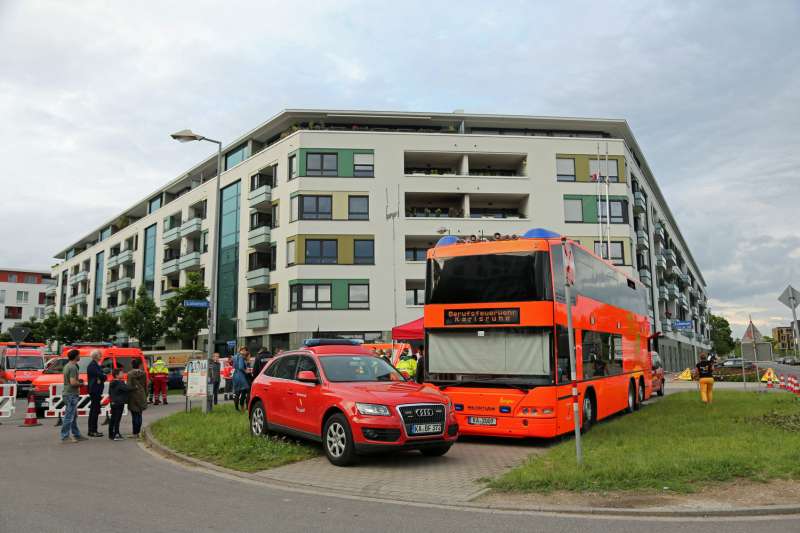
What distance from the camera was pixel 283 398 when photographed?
1132 cm

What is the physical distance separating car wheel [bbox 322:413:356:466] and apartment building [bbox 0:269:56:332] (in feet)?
388

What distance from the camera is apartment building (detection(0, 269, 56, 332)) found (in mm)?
114250

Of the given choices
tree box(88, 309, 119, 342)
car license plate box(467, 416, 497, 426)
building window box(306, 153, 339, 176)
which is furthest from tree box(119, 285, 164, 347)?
car license plate box(467, 416, 497, 426)

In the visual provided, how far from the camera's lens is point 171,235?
5844cm

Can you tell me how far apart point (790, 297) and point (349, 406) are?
44.0 ft

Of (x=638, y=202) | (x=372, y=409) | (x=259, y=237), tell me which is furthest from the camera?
(x=638, y=202)

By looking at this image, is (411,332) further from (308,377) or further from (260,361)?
(308,377)

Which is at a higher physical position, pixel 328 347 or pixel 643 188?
pixel 643 188

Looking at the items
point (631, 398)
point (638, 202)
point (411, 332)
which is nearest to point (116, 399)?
point (411, 332)

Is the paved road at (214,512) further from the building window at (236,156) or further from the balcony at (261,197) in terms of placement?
the building window at (236,156)

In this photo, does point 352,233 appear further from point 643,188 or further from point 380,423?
point 380,423

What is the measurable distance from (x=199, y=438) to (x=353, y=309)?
98.3 feet

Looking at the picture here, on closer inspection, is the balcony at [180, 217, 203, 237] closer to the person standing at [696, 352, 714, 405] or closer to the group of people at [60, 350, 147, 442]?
the group of people at [60, 350, 147, 442]

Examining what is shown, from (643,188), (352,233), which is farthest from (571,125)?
(352,233)
